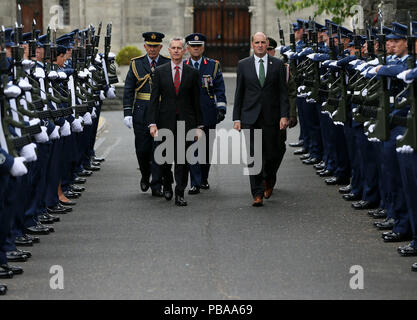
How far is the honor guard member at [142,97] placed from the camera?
14.5 m

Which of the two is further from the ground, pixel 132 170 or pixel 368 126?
pixel 368 126

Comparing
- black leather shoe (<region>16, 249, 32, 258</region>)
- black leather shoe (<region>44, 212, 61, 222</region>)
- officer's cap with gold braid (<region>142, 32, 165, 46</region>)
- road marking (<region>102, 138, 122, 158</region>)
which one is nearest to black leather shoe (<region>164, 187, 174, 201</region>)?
black leather shoe (<region>44, 212, 61, 222</region>)

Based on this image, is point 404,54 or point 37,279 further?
point 404,54

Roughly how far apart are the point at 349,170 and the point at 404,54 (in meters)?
4.67

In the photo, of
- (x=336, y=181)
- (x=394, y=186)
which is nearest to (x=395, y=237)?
(x=394, y=186)

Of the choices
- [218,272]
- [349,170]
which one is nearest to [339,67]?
[349,170]

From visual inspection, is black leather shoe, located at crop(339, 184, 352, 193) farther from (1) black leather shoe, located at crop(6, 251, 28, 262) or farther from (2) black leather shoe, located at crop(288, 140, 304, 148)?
(2) black leather shoe, located at crop(288, 140, 304, 148)

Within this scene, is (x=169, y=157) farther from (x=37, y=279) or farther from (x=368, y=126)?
(x=37, y=279)

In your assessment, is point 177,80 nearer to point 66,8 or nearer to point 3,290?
point 3,290

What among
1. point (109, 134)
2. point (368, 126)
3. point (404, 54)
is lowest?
point (109, 134)

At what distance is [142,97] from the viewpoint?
1456 centimetres

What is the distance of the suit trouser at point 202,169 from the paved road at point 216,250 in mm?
232

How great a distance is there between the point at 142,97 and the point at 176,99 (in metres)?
1.08

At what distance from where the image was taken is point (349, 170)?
606 inches
